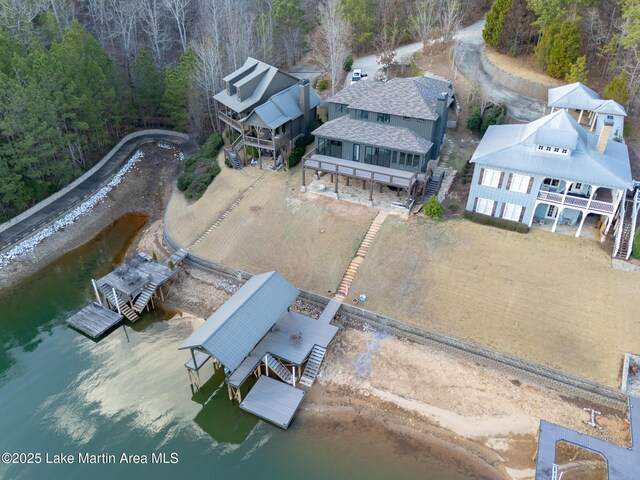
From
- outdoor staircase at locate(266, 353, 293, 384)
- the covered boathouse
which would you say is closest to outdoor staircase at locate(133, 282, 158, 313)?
the covered boathouse

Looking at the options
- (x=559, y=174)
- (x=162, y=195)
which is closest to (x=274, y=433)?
(x=559, y=174)

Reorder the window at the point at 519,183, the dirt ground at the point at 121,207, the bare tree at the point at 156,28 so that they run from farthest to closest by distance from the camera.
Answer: the bare tree at the point at 156,28, the dirt ground at the point at 121,207, the window at the point at 519,183

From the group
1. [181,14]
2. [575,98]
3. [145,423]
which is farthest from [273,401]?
[181,14]

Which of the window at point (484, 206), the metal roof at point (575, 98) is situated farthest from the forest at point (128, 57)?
the window at point (484, 206)

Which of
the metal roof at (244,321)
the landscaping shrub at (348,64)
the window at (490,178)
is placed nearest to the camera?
the metal roof at (244,321)

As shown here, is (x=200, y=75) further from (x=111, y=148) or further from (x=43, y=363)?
(x=43, y=363)

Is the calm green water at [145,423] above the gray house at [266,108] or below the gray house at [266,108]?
below

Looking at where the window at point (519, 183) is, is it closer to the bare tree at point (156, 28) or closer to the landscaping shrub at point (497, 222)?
the landscaping shrub at point (497, 222)
